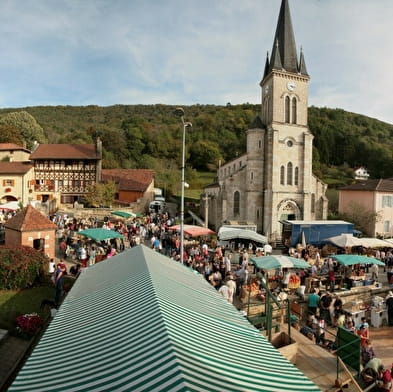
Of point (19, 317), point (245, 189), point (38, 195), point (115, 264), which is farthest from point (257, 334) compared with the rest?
point (38, 195)

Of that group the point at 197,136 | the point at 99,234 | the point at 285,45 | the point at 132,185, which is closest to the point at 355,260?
the point at 99,234

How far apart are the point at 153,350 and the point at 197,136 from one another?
85131 mm

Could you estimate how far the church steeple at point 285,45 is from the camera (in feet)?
114

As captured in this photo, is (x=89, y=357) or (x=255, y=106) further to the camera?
(x=255, y=106)

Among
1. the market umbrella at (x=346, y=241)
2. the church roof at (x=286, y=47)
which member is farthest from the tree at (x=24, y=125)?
the market umbrella at (x=346, y=241)

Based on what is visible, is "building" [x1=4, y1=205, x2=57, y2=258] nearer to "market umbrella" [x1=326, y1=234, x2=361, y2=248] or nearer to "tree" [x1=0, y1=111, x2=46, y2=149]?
→ "market umbrella" [x1=326, y1=234, x2=361, y2=248]

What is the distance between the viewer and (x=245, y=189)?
3466 centimetres

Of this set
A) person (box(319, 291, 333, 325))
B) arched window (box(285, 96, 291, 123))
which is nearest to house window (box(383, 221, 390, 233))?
arched window (box(285, 96, 291, 123))

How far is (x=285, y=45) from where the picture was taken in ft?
115

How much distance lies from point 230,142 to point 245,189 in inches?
2065

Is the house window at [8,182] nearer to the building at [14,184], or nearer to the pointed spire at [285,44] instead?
the building at [14,184]

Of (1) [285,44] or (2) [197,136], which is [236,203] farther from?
(2) [197,136]

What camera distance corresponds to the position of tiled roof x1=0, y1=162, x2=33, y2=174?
3823cm

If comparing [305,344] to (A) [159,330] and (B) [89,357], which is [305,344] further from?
(B) [89,357]
